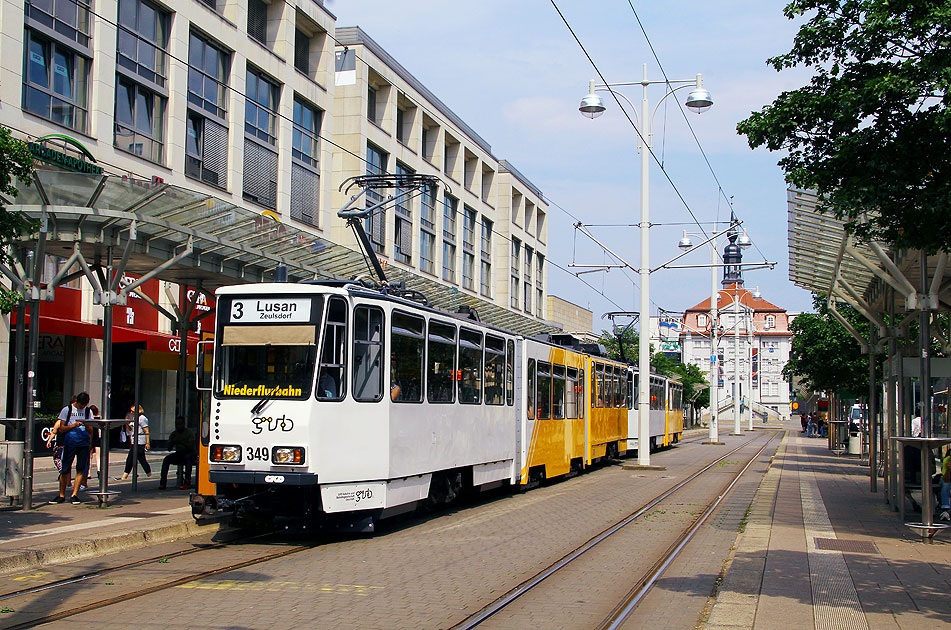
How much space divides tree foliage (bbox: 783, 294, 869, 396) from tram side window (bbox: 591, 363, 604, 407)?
12098mm

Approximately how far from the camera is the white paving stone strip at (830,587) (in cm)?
730

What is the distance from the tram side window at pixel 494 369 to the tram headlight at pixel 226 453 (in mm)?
5655

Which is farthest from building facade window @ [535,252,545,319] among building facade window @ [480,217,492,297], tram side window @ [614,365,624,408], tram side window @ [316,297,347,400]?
tram side window @ [316,297,347,400]

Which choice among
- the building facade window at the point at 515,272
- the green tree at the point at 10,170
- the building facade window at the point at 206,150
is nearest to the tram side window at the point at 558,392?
the green tree at the point at 10,170

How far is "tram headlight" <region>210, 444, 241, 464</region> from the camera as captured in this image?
1121cm

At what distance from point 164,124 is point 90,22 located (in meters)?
4.02

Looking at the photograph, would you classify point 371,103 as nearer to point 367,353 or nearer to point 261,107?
point 261,107

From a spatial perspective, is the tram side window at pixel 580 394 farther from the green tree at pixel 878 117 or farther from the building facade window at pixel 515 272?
the building facade window at pixel 515 272

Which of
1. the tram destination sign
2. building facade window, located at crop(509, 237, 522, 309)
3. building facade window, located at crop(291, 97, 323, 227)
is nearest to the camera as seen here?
the tram destination sign

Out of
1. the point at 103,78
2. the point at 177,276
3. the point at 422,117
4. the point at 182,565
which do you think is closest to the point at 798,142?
the point at 182,565

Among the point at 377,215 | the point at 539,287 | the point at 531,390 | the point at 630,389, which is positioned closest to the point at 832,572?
the point at 531,390

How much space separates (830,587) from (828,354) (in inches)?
1124

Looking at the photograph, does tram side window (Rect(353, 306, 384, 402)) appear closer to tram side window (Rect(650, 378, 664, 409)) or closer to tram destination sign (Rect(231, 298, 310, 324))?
tram destination sign (Rect(231, 298, 310, 324))

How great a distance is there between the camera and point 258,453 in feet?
36.6
